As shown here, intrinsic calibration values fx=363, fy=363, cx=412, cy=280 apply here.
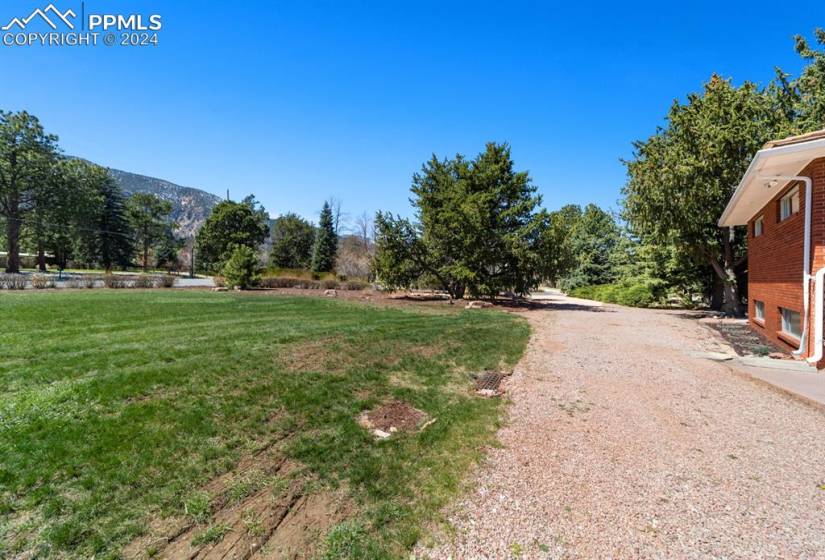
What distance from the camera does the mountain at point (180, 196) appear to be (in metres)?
155

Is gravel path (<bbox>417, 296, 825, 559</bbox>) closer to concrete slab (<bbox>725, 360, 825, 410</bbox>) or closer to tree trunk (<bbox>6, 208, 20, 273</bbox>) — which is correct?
concrete slab (<bbox>725, 360, 825, 410</bbox>)

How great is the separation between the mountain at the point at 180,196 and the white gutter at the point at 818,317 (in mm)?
171435

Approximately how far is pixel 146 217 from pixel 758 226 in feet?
218

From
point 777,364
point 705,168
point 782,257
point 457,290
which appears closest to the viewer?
point 777,364

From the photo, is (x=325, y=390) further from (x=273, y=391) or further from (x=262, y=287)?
(x=262, y=287)

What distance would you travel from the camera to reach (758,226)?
12625 mm

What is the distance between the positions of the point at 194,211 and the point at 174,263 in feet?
410

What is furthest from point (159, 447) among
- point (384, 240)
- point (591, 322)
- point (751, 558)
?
point (384, 240)

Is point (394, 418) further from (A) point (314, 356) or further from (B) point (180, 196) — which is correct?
(B) point (180, 196)

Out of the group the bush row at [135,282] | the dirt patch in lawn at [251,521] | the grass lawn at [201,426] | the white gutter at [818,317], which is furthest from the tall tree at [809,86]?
the bush row at [135,282]

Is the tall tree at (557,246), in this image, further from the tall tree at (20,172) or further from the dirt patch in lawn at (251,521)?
the tall tree at (20,172)

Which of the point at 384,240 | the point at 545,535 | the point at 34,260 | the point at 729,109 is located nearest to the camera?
the point at 545,535

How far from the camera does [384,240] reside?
19.7m

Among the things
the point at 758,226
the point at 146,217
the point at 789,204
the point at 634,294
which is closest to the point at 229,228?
the point at 146,217
